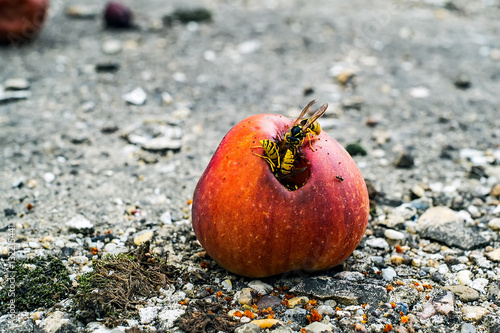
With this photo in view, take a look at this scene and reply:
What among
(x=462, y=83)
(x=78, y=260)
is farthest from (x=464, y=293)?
(x=462, y=83)

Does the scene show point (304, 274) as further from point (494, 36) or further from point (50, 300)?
point (494, 36)

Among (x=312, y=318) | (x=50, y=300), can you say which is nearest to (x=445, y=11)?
(x=312, y=318)

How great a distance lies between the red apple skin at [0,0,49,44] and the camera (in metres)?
6.91

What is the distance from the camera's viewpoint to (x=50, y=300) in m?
2.85

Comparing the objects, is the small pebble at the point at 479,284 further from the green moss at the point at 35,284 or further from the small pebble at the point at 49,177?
the small pebble at the point at 49,177

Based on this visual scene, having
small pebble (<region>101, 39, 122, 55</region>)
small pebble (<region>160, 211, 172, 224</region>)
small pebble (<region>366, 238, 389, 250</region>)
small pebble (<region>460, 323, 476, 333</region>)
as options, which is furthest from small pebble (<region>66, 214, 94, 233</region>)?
small pebble (<region>101, 39, 122, 55</region>)

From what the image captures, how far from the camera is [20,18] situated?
7.02m

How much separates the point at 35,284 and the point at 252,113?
3.30 metres

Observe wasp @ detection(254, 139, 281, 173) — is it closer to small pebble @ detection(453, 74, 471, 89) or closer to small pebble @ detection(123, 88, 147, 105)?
small pebble @ detection(123, 88, 147, 105)

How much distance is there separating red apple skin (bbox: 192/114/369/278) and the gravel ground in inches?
9.2

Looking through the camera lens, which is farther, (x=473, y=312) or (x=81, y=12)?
(x=81, y=12)

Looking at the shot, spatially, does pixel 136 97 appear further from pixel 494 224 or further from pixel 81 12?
pixel 494 224

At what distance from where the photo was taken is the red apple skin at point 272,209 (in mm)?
2727

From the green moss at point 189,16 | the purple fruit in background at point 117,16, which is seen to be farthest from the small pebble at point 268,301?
the green moss at point 189,16
